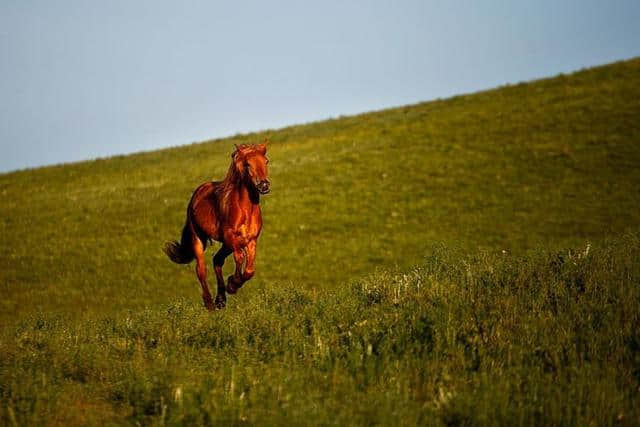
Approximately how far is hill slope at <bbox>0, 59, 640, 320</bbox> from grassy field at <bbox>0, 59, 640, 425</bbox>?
0.14 meters

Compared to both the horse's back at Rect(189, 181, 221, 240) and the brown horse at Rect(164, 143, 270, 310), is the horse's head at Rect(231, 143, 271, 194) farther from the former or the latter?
the horse's back at Rect(189, 181, 221, 240)

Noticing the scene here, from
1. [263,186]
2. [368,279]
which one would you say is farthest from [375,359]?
[368,279]

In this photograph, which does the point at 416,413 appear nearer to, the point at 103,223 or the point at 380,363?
the point at 380,363

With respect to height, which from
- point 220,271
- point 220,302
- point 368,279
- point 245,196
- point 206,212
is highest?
point 245,196

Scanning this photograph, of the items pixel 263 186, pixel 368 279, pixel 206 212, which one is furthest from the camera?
pixel 368 279

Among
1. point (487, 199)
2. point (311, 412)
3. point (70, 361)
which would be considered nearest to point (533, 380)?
point (311, 412)

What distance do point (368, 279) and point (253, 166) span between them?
4954 millimetres

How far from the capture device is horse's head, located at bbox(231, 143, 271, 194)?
741 centimetres

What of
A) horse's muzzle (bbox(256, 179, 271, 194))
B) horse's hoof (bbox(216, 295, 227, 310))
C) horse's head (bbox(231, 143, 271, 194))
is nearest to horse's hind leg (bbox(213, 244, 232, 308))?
horse's hoof (bbox(216, 295, 227, 310))

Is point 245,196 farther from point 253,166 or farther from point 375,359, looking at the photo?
point 375,359

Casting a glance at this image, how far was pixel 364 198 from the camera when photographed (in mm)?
30938

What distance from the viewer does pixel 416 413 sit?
19.2 feet

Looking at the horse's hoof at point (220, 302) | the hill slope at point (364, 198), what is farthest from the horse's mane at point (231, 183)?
the hill slope at point (364, 198)

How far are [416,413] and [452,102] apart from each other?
4494 cm
